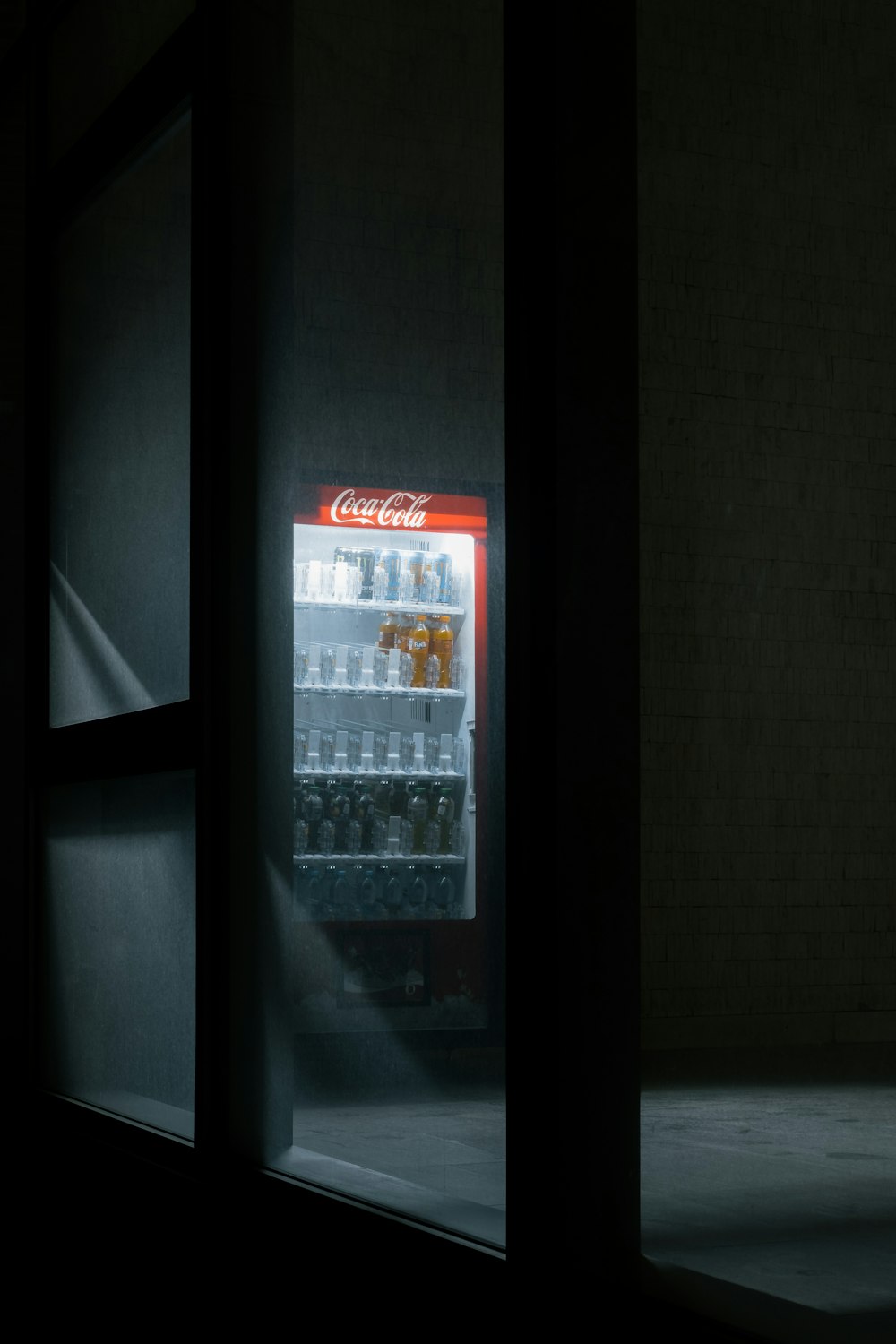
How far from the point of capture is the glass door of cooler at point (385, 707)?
3178mm

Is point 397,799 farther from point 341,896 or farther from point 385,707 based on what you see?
point 341,896

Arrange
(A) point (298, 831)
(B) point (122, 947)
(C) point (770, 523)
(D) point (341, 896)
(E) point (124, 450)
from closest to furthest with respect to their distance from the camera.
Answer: (C) point (770, 523) < (D) point (341, 896) < (A) point (298, 831) < (B) point (122, 947) < (E) point (124, 450)

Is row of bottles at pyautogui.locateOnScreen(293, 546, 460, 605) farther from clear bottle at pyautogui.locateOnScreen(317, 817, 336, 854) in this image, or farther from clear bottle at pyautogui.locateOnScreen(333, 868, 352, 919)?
clear bottle at pyautogui.locateOnScreen(333, 868, 352, 919)

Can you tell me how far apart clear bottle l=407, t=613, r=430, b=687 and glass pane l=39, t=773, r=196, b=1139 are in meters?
1.14

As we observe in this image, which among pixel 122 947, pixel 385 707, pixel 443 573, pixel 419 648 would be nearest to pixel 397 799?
pixel 385 707

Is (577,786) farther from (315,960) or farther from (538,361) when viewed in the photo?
(315,960)

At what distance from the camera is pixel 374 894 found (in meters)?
3.54

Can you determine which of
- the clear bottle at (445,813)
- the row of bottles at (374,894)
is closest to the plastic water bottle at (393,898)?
the row of bottles at (374,894)

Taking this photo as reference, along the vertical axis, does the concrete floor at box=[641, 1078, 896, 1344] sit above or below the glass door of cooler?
below

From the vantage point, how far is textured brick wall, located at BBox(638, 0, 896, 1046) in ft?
6.72

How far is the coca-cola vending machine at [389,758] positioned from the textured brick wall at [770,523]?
62cm

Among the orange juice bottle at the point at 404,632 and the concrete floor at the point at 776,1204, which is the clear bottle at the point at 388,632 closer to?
the orange juice bottle at the point at 404,632

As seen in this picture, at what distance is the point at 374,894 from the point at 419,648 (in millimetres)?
527

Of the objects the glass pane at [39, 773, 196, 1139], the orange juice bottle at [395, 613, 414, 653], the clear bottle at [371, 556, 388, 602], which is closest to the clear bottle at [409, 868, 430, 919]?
the orange juice bottle at [395, 613, 414, 653]
